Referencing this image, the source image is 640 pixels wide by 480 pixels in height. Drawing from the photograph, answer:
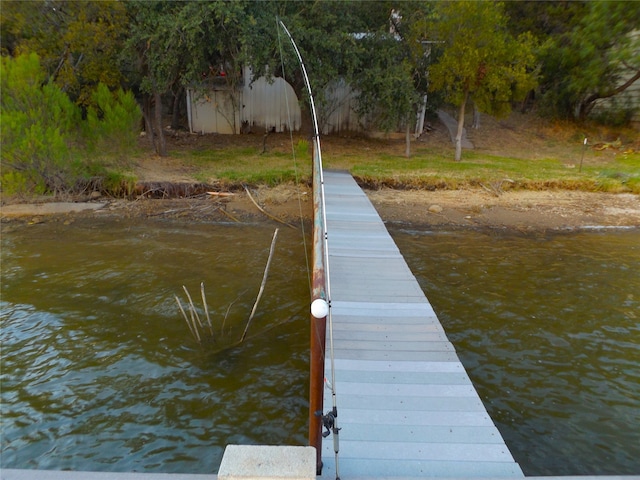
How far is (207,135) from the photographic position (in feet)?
51.1

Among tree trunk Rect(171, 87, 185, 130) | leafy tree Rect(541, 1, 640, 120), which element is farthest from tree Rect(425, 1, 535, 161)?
tree trunk Rect(171, 87, 185, 130)

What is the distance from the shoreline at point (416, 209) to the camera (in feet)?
30.7

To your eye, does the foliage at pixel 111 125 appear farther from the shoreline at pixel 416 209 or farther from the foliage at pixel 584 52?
the foliage at pixel 584 52

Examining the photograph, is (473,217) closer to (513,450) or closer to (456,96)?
(456,96)

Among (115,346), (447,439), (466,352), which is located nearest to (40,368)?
(115,346)

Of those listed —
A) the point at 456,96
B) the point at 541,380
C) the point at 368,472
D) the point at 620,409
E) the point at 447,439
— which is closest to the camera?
the point at 368,472

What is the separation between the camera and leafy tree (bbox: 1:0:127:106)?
31.9 feet

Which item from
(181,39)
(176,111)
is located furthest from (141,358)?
(176,111)

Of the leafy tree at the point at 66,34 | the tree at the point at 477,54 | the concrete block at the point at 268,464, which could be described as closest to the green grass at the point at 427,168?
the tree at the point at 477,54

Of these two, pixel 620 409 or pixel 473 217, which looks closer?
pixel 620 409

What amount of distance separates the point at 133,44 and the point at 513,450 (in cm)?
1057

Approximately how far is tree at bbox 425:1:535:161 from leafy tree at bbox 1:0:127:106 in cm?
739

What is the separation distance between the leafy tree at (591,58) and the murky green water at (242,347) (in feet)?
28.2

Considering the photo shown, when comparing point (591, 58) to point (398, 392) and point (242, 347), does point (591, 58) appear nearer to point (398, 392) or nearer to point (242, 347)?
point (242, 347)
